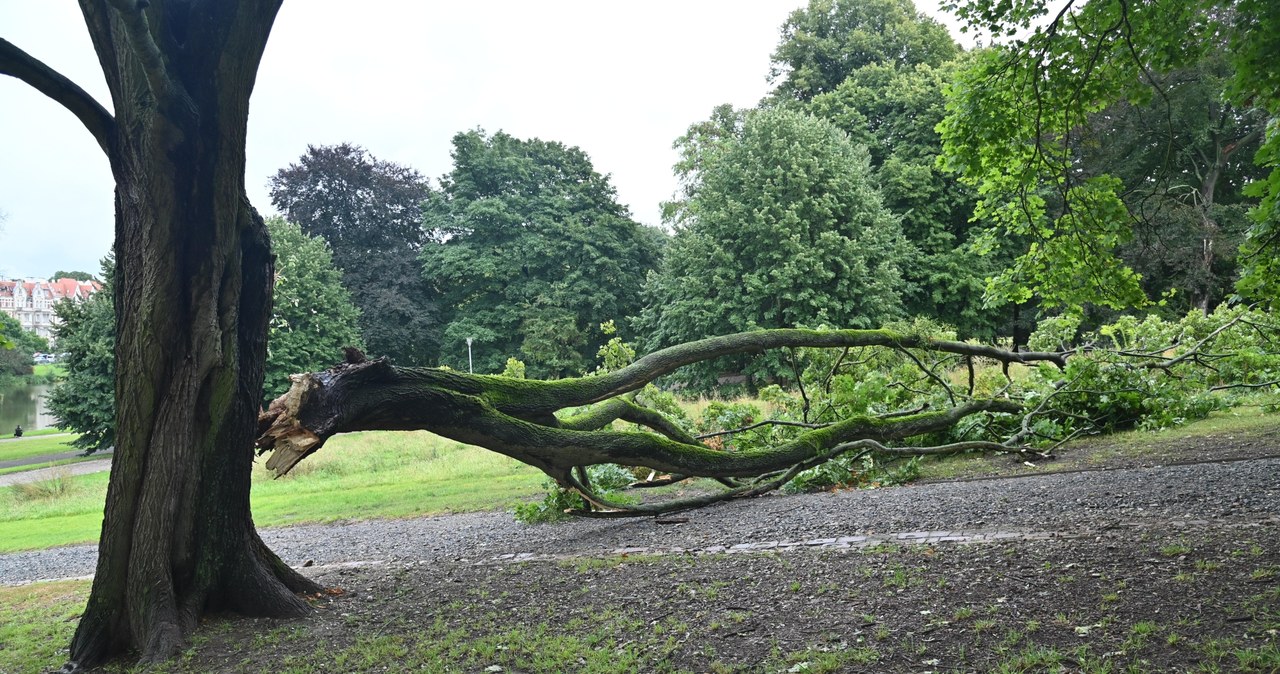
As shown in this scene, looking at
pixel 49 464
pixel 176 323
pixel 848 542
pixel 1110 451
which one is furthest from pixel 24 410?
pixel 1110 451

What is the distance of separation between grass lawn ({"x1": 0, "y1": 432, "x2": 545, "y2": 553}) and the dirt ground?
550 cm

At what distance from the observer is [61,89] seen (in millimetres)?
4363

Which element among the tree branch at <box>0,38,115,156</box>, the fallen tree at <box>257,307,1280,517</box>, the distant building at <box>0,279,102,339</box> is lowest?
the fallen tree at <box>257,307,1280,517</box>

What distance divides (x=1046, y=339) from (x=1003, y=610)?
901cm

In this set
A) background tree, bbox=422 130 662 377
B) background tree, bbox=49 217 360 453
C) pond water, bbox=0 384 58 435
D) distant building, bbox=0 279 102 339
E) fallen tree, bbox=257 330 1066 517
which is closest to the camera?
fallen tree, bbox=257 330 1066 517

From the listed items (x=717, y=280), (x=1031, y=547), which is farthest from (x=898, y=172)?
(x=1031, y=547)

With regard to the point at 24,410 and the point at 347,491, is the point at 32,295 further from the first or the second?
the point at 347,491

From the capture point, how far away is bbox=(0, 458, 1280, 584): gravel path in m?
4.91

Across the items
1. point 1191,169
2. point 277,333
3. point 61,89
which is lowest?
point 61,89

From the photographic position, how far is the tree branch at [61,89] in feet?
13.6

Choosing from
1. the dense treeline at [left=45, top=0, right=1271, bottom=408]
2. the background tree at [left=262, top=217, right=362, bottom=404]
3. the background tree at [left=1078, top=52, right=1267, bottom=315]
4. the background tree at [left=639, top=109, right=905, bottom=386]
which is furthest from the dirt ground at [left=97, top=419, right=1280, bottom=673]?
the background tree at [left=262, top=217, right=362, bottom=404]

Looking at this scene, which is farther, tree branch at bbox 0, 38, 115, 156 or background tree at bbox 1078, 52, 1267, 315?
background tree at bbox 1078, 52, 1267, 315

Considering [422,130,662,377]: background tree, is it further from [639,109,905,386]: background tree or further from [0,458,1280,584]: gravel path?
[0,458,1280,584]: gravel path

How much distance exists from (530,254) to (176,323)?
3426cm
